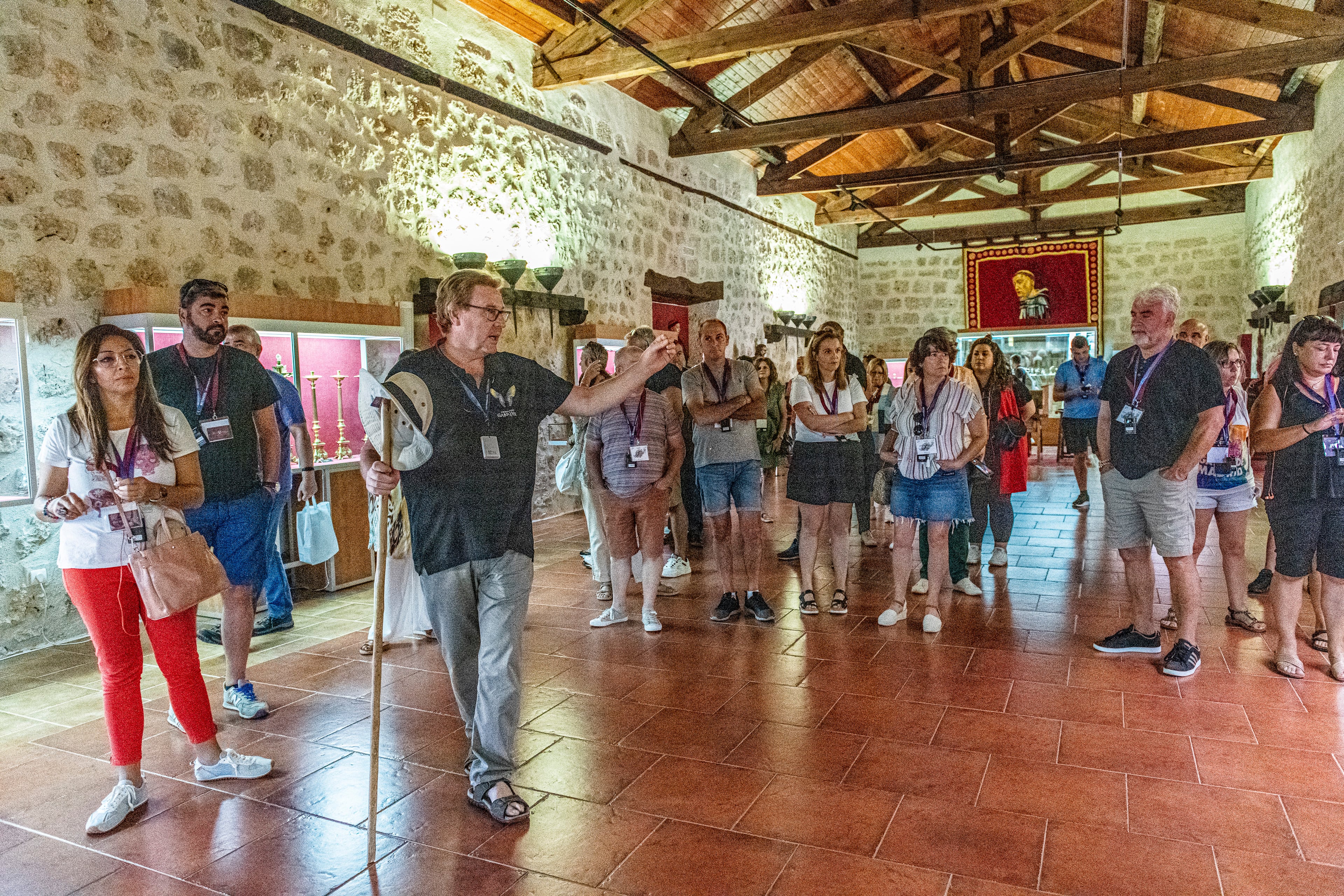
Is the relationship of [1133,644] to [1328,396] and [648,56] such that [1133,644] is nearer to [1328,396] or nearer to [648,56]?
[1328,396]

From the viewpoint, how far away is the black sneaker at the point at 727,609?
456 cm

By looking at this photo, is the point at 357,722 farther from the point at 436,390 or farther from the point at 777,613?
the point at 777,613

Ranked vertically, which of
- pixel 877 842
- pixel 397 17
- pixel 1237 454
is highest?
pixel 397 17

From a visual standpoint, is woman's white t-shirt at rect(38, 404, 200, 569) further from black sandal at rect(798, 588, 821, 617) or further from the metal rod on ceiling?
the metal rod on ceiling

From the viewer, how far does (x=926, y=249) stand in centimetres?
1675

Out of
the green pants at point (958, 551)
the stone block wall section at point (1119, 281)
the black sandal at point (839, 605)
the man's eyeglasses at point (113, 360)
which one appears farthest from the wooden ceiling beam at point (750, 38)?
the stone block wall section at point (1119, 281)

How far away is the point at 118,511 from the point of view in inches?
98.7

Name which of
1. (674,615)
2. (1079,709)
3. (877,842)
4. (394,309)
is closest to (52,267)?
(394,309)

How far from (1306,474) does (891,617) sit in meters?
1.83

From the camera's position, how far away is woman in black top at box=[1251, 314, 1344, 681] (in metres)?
3.41

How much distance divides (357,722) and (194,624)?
2.78 ft

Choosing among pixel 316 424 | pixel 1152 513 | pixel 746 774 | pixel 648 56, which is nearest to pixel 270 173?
pixel 316 424

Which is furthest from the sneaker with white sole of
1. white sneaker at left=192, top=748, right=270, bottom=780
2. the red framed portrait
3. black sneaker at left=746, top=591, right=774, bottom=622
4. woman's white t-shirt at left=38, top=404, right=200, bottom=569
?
the red framed portrait

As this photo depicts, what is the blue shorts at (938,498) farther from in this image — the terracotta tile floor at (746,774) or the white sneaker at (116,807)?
the white sneaker at (116,807)
